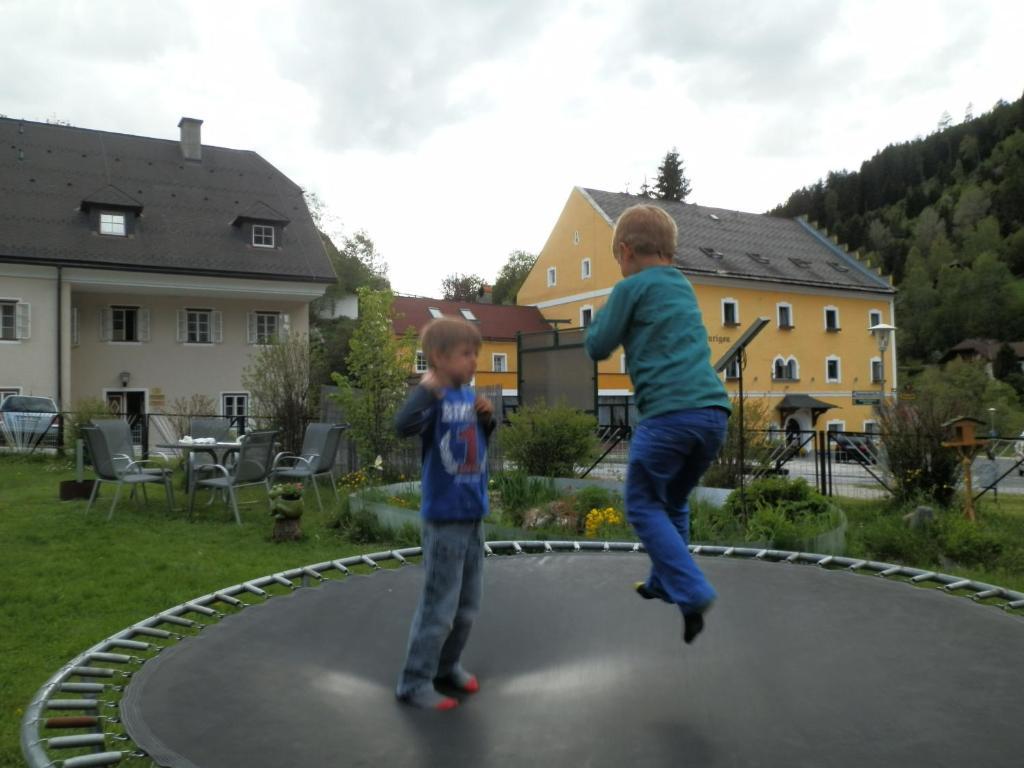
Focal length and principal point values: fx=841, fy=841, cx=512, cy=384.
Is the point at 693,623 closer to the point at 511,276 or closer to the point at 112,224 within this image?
the point at 112,224

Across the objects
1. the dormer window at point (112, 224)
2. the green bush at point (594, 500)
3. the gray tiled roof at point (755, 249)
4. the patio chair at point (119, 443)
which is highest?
the gray tiled roof at point (755, 249)

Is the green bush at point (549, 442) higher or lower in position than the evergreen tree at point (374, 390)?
lower

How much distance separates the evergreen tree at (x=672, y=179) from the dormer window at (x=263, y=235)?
86.7 ft

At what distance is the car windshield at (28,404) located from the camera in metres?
16.6

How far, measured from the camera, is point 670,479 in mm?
2213

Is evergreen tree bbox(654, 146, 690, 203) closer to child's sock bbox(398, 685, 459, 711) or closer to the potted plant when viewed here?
the potted plant

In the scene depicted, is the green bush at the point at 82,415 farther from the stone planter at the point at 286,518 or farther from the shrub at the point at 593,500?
the shrub at the point at 593,500

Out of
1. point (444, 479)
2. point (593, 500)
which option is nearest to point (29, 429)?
point (593, 500)

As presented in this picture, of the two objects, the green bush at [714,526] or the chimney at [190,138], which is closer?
the green bush at [714,526]

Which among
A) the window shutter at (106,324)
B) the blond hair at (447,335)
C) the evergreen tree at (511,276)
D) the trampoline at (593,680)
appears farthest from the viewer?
the evergreen tree at (511,276)

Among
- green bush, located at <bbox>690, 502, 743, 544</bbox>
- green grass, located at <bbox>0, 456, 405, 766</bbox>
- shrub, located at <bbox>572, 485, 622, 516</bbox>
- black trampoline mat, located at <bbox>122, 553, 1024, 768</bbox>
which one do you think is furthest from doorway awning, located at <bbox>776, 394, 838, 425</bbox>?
black trampoline mat, located at <bbox>122, 553, 1024, 768</bbox>

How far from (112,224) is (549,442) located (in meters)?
16.0

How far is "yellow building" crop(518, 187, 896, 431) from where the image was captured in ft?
98.0

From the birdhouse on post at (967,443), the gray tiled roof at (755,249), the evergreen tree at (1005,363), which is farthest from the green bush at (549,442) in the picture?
the evergreen tree at (1005,363)
